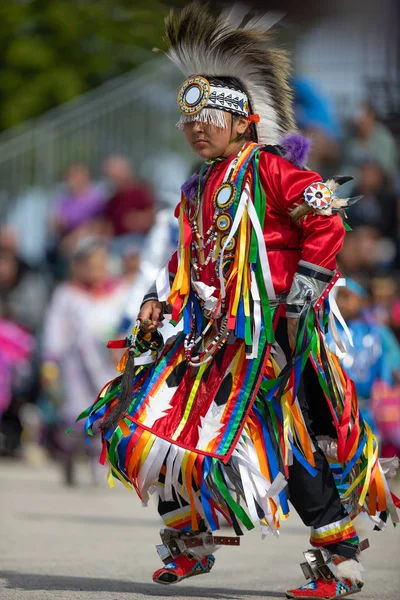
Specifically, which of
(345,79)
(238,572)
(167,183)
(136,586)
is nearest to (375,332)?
(238,572)

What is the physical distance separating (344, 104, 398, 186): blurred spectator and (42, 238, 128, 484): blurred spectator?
2794 mm

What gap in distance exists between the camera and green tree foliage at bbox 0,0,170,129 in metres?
20.5

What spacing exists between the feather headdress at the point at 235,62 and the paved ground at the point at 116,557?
1.80 metres

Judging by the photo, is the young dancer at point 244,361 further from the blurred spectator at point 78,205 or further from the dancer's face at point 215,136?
the blurred spectator at point 78,205

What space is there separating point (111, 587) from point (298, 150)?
5.95 feet

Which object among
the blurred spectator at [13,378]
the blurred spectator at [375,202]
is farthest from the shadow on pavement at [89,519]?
the blurred spectator at [13,378]

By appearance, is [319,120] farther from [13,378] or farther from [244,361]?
[244,361]

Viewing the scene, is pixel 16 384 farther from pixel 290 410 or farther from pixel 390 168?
pixel 290 410

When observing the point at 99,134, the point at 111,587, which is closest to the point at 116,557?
the point at 111,587

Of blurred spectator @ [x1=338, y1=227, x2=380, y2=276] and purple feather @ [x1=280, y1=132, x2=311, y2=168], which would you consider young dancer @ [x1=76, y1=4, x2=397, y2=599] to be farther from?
blurred spectator @ [x1=338, y1=227, x2=380, y2=276]

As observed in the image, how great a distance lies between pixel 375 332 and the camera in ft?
25.2

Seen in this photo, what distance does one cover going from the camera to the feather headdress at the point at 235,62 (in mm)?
4516

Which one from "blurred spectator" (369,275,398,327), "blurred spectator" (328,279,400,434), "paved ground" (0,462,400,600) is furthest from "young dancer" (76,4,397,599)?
"blurred spectator" (369,275,398,327)

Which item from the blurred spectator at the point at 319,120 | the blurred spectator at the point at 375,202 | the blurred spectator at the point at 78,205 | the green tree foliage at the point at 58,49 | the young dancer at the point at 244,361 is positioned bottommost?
the young dancer at the point at 244,361
